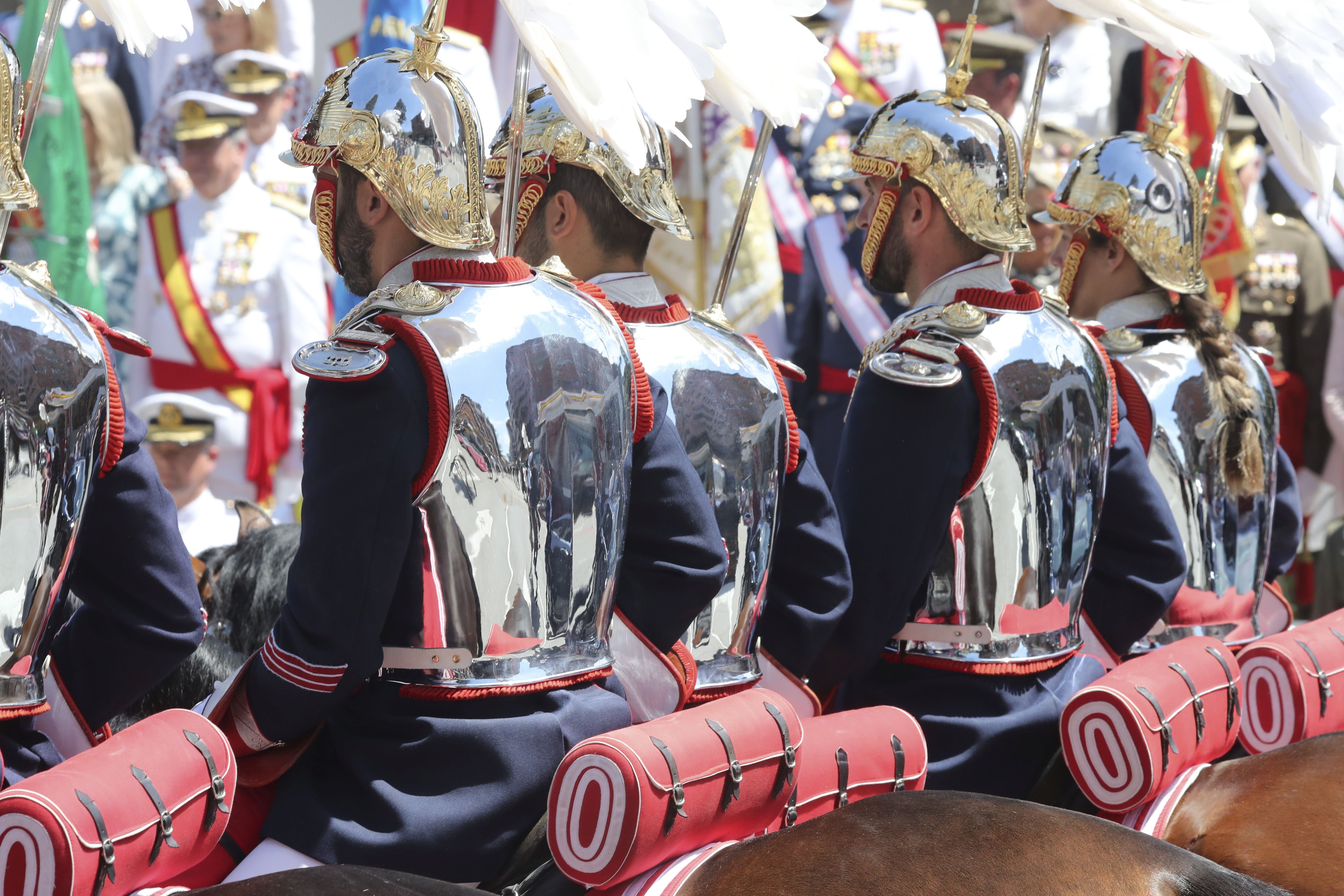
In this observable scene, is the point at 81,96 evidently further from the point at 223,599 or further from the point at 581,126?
the point at 581,126

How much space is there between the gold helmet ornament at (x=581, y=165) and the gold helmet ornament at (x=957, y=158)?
63 cm

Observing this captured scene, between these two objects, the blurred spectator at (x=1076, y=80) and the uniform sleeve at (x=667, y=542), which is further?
the blurred spectator at (x=1076, y=80)

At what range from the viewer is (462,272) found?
8.85ft

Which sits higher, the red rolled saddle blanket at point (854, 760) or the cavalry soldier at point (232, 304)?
the red rolled saddle blanket at point (854, 760)

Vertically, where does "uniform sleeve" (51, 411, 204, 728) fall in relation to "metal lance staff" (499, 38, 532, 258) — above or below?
below

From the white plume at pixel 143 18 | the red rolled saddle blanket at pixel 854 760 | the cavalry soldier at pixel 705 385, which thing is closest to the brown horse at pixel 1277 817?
the red rolled saddle blanket at pixel 854 760

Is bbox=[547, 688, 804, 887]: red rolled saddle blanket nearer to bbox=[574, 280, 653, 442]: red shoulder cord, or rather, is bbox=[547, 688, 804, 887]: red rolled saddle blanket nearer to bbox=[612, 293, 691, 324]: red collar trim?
bbox=[574, 280, 653, 442]: red shoulder cord

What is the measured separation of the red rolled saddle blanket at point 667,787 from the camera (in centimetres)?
238

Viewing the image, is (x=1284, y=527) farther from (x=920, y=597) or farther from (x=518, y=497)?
(x=518, y=497)

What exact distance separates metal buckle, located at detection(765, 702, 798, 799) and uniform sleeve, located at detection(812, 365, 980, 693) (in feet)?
2.48

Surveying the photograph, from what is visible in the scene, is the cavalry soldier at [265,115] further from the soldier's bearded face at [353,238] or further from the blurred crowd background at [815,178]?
the soldier's bearded face at [353,238]

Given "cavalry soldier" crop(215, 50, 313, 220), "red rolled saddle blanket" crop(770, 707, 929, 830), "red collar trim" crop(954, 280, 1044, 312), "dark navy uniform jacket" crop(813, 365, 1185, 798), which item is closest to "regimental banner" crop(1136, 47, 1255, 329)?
"cavalry soldier" crop(215, 50, 313, 220)

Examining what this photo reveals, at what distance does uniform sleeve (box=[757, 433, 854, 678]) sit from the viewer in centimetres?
338

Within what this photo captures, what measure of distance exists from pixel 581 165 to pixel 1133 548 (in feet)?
5.17
